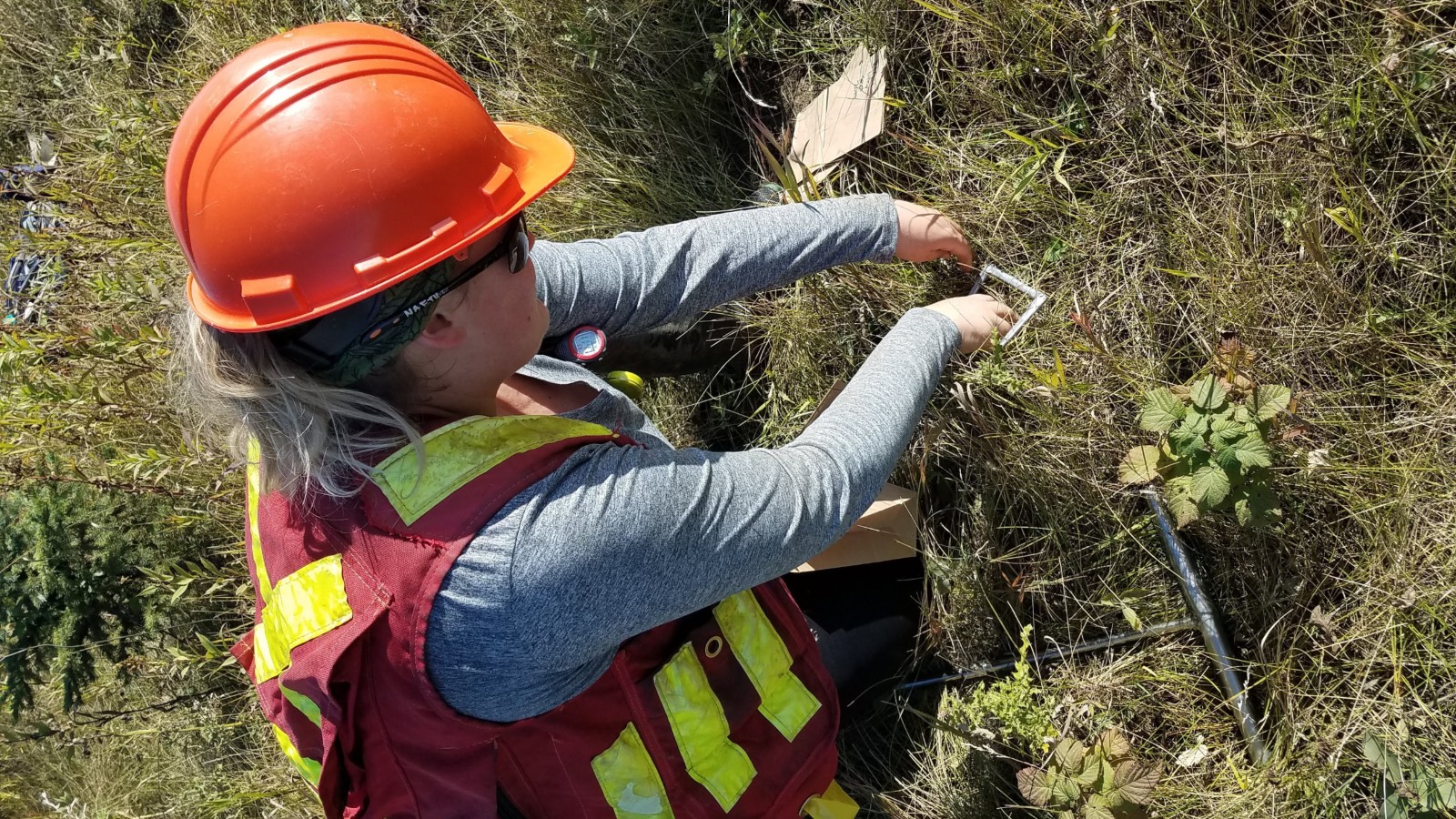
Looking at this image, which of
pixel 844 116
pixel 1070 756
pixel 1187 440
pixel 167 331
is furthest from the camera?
pixel 167 331

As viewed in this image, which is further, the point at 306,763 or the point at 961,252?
the point at 961,252

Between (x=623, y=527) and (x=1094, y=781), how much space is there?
1.27 metres

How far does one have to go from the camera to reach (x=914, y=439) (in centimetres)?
214

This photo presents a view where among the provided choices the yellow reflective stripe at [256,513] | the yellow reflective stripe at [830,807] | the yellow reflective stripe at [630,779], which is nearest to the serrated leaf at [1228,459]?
the yellow reflective stripe at [830,807]

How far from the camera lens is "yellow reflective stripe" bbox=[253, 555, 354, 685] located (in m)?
1.16

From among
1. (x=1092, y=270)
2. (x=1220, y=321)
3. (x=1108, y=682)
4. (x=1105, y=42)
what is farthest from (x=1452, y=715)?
(x=1105, y=42)

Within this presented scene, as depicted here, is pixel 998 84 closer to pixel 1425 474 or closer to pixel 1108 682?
pixel 1425 474

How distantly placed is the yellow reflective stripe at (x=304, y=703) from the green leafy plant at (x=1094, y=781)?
1388mm

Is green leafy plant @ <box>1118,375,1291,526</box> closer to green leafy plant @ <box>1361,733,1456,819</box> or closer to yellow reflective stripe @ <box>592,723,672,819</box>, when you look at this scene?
green leafy plant @ <box>1361,733,1456,819</box>

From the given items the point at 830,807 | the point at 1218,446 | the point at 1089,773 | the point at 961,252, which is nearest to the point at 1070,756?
the point at 1089,773

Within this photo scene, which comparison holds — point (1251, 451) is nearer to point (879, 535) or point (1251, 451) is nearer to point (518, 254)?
point (879, 535)

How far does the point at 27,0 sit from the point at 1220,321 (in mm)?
4787

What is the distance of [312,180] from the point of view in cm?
109

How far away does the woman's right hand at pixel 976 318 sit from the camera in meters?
1.78
